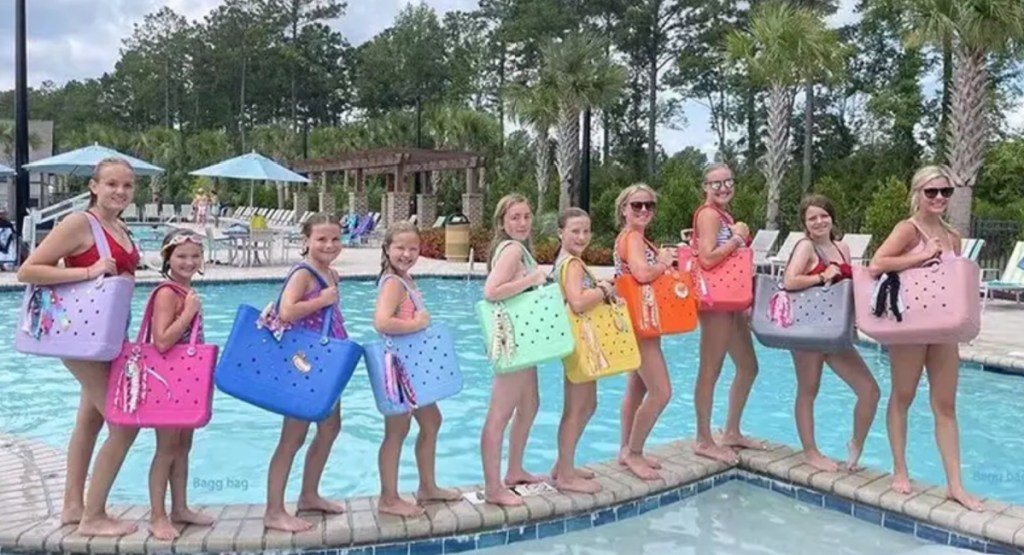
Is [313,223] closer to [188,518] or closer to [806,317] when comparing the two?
[188,518]

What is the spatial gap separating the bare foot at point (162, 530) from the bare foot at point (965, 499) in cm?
334

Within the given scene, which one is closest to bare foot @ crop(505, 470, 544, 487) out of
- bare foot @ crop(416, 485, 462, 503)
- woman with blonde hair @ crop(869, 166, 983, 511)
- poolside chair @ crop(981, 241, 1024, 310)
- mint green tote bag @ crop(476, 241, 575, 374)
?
bare foot @ crop(416, 485, 462, 503)

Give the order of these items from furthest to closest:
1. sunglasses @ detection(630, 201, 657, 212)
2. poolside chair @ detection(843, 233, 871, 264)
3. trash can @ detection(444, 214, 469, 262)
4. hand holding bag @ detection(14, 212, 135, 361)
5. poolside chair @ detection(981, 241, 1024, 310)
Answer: trash can @ detection(444, 214, 469, 262), poolside chair @ detection(843, 233, 871, 264), poolside chair @ detection(981, 241, 1024, 310), sunglasses @ detection(630, 201, 657, 212), hand holding bag @ detection(14, 212, 135, 361)

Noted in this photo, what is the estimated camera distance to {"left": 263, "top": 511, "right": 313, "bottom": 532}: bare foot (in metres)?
3.54

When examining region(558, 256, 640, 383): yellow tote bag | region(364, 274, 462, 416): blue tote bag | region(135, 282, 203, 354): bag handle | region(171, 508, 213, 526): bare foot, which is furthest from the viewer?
region(558, 256, 640, 383): yellow tote bag

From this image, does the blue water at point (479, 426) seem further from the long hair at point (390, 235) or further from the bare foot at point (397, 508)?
the long hair at point (390, 235)

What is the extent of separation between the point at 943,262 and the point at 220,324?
855 centimetres

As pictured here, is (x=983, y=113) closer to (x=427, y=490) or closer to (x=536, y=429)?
(x=536, y=429)

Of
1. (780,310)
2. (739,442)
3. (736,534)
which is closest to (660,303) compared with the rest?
(780,310)

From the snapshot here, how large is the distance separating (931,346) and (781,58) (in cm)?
1549

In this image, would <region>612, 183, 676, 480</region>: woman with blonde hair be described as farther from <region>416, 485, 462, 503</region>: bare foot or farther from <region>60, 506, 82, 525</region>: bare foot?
<region>60, 506, 82, 525</region>: bare foot

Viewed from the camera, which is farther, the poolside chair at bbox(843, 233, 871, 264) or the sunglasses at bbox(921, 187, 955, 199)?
the poolside chair at bbox(843, 233, 871, 264)

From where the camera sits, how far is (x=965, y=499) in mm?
3980

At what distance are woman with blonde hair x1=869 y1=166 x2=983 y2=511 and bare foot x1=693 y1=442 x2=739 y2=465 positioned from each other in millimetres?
934
